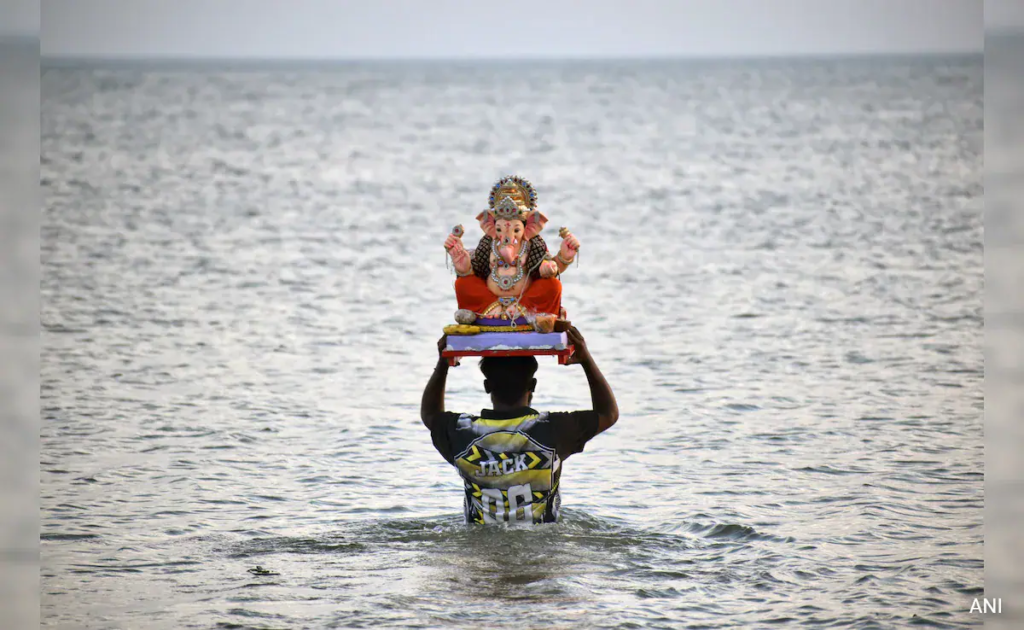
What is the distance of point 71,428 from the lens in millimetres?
13008

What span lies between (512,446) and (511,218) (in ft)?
4.74

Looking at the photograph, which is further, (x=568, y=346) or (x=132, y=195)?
(x=132, y=195)

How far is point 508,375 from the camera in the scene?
360 inches

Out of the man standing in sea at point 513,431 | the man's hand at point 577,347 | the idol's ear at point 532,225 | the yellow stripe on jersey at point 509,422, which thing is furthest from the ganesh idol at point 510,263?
the yellow stripe on jersey at point 509,422

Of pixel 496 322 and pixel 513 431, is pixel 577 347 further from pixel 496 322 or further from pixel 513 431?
pixel 513 431

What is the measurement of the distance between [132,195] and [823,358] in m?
18.5

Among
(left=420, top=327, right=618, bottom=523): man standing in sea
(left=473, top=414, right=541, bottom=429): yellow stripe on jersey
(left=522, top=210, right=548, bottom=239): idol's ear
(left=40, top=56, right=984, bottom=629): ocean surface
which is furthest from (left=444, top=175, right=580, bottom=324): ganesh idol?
(left=40, top=56, right=984, bottom=629): ocean surface

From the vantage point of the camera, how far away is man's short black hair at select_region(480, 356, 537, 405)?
9.12 meters

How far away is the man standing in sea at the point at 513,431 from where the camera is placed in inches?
356

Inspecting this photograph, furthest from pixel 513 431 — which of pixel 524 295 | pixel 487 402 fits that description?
pixel 487 402

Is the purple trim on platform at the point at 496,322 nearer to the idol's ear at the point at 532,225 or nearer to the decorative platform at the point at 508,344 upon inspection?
the decorative platform at the point at 508,344

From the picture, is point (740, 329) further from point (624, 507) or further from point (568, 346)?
point (568, 346)

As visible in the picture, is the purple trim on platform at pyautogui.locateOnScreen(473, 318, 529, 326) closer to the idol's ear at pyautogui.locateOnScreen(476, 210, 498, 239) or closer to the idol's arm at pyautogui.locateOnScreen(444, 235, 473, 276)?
the idol's arm at pyautogui.locateOnScreen(444, 235, 473, 276)

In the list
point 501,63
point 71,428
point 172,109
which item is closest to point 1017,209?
point 71,428
